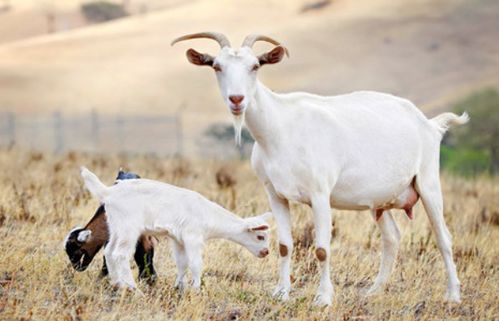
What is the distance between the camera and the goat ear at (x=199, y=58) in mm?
9312

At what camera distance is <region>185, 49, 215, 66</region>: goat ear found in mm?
9312

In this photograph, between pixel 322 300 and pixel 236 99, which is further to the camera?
pixel 322 300

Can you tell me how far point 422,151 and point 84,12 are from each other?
102939mm

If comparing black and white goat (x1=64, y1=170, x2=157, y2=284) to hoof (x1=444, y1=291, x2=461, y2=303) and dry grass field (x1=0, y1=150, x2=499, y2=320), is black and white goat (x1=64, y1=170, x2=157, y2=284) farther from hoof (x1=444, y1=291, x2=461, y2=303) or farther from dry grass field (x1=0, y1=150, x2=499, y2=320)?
hoof (x1=444, y1=291, x2=461, y2=303)

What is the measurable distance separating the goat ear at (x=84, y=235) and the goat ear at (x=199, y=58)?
5.82 feet

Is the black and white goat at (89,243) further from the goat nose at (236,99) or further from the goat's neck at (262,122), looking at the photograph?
the goat nose at (236,99)

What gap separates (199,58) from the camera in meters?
9.41

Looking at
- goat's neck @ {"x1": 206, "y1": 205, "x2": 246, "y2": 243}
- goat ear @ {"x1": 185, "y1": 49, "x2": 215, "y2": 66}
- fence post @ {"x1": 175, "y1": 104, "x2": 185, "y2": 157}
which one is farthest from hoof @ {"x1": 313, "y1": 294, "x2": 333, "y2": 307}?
fence post @ {"x1": 175, "y1": 104, "x2": 185, "y2": 157}

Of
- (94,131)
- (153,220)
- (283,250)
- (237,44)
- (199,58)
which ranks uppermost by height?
(199,58)

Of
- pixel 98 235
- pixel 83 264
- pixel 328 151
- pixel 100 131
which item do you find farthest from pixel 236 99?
pixel 100 131

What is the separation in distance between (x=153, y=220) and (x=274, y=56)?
1756 millimetres

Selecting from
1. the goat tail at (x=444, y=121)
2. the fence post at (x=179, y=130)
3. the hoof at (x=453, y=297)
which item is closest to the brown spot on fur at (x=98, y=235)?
the hoof at (x=453, y=297)

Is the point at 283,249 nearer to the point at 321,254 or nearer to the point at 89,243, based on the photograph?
the point at 321,254

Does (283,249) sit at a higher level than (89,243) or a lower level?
lower
